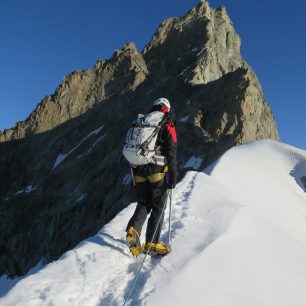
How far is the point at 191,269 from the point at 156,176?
1.59m

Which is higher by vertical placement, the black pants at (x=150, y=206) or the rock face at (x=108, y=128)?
the rock face at (x=108, y=128)

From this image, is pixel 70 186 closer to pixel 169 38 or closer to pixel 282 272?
pixel 169 38

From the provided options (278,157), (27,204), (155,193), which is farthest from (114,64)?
(155,193)

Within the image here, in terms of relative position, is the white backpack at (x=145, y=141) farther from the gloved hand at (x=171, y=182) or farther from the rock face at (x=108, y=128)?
the rock face at (x=108, y=128)

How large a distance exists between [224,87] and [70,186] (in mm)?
23801

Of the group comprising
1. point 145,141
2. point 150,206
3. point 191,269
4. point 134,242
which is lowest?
point 191,269

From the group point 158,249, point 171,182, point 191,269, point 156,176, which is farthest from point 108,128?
point 191,269

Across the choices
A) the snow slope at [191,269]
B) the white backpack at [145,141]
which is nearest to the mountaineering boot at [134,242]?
the snow slope at [191,269]

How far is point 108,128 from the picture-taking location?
6406 cm

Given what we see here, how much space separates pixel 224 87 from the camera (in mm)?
46906

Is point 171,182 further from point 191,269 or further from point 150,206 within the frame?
point 191,269

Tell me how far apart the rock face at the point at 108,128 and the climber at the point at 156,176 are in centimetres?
1255

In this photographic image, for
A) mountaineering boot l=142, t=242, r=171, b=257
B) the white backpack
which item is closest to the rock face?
the white backpack

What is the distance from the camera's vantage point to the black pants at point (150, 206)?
6320mm
